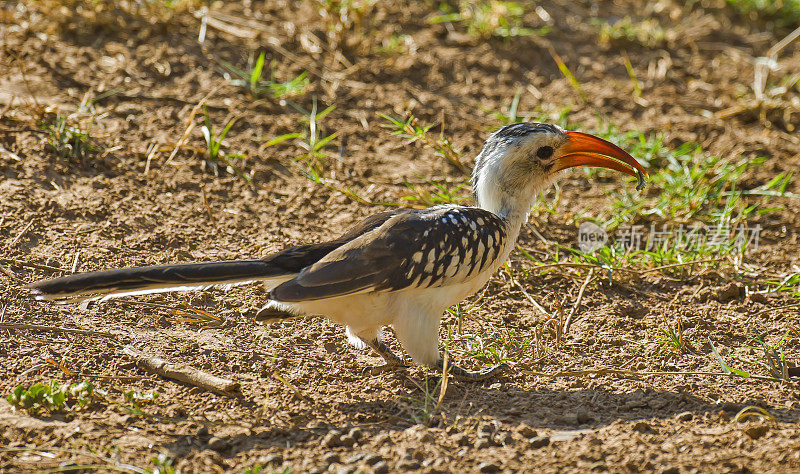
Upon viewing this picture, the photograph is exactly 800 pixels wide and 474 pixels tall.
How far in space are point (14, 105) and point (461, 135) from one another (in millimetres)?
2865

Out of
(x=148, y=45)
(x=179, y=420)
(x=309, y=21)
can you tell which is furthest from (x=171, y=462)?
(x=309, y=21)

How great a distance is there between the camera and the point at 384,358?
3.86 metres

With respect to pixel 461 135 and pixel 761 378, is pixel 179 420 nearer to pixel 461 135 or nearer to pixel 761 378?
pixel 761 378

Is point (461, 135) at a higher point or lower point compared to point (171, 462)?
higher

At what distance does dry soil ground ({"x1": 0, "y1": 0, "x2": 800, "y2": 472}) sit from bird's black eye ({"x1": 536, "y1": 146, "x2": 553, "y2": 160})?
74cm

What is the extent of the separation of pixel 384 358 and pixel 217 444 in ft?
3.47

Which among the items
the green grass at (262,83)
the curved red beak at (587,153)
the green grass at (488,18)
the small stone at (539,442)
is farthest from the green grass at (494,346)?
the green grass at (488,18)

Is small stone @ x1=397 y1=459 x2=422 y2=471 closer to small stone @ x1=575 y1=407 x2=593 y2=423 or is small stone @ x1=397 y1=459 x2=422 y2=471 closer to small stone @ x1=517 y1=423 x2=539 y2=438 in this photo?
small stone @ x1=517 y1=423 x2=539 y2=438

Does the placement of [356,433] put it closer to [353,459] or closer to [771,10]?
[353,459]

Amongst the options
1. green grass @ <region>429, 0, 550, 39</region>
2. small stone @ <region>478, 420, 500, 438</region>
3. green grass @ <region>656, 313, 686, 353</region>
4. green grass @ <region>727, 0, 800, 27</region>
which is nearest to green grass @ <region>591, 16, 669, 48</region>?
green grass @ <region>429, 0, 550, 39</region>

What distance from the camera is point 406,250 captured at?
11.4ft

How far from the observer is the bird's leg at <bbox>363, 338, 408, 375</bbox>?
3.79 meters

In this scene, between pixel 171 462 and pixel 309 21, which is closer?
pixel 171 462

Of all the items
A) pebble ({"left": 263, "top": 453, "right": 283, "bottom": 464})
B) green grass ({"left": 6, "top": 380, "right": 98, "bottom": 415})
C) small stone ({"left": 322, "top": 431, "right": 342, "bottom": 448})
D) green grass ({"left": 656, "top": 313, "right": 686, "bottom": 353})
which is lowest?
green grass ({"left": 6, "top": 380, "right": 98, "bottom": 415})
